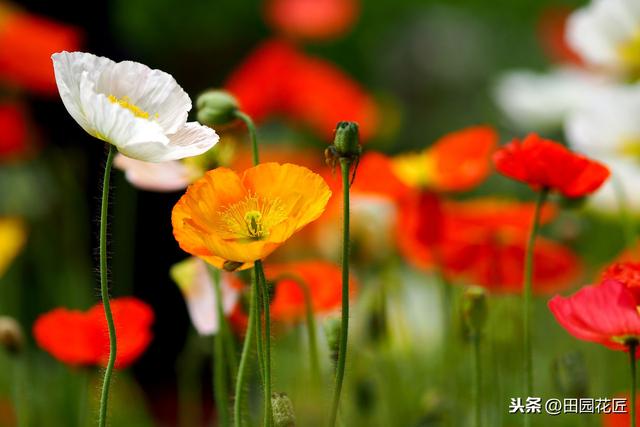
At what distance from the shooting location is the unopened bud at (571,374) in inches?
25.2

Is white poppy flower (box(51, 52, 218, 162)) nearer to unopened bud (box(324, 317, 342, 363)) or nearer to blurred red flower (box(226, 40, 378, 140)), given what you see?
unopened bud (box(324, 317, 342, 363))

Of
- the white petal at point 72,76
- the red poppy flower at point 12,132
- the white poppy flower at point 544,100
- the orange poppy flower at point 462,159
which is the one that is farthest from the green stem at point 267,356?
the white poppy flower at point 544,100

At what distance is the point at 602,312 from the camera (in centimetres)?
54

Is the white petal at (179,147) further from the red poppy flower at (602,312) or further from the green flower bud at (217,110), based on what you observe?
the red poppy flower at (602,312)

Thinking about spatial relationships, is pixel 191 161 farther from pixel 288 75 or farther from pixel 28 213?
pixel 28 213

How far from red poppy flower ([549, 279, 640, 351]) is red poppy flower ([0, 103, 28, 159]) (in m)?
0.93

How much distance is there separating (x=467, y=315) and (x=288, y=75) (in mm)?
995

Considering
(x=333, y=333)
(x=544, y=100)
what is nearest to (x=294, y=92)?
(x=544, y=100)

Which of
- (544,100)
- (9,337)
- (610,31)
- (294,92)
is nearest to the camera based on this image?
(9,337)

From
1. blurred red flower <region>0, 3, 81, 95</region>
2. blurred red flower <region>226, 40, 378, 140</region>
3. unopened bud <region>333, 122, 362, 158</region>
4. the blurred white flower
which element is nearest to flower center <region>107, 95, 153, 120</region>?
unopened bud <region>333, 122, 362, 158</region>

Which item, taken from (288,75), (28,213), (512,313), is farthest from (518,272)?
(28,213)

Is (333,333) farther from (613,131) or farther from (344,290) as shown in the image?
(613,131)

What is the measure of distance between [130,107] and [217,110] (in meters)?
0.08

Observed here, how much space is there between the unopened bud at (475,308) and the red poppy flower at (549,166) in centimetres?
7
